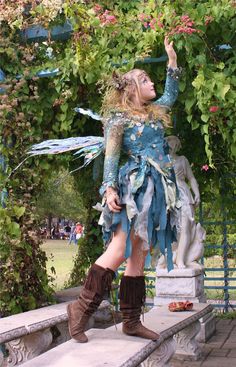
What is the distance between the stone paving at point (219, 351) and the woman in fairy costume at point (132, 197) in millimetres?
1771

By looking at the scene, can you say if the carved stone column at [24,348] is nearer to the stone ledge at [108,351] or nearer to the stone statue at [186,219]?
the stone ledge at [108,351]

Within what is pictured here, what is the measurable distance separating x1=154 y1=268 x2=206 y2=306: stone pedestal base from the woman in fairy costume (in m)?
2.59

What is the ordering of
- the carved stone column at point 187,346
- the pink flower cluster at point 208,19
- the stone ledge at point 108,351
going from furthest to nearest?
1. the carved stone column at point 187,346
2. the pink flower cluster at point 208,19
3. the stone ledge at point 108,351

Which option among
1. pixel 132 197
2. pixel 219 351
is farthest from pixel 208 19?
pixel 219 351

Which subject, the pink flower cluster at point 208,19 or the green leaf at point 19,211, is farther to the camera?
the green leaf at point 19,211

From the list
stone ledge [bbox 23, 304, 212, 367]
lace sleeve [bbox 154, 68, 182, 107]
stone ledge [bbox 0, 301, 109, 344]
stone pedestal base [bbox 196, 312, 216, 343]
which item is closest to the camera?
stone ledge [bbox 23, 304, 212, 367]

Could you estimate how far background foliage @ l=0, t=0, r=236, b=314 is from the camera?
4566 millimetres

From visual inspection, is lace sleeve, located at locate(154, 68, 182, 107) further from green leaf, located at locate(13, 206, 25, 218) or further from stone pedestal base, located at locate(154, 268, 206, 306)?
stone pedestal base, located at locate(154, 268, 206, 306)

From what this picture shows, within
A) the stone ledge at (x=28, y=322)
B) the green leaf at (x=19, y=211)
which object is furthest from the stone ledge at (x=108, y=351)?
the green leaf at (x=19, y=211)

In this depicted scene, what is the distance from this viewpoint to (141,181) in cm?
321

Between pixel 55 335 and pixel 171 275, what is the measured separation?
1329mm

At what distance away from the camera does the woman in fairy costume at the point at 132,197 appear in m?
3.16

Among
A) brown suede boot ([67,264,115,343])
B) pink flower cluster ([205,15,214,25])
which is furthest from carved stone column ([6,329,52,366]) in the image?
pink flower cluster ([205,15,214,25])

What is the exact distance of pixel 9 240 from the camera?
210 inches
